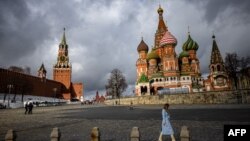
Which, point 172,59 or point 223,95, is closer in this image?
point 223,95

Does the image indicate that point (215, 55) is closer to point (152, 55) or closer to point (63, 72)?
point (152, 55)

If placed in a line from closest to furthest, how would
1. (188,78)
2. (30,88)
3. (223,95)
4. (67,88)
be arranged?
(223,95) < (188,78) < (30,88) < (67,88)

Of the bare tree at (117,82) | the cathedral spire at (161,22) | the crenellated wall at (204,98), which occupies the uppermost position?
the cathedral spire at (161,22)

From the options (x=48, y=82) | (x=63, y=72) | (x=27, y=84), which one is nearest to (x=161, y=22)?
(x=27, y=84)

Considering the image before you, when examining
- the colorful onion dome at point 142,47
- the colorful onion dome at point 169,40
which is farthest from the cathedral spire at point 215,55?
the colorful onion dome at point 142,47

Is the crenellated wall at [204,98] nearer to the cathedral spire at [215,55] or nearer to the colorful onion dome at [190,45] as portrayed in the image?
the cathedral spire at [215,55]

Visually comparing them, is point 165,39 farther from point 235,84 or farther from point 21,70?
point 21,70

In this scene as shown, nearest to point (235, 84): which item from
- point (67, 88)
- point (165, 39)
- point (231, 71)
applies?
point (231, 71)

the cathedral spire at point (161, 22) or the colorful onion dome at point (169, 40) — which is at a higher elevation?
the cathedral spire at point (161, 22)

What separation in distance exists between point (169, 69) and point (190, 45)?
15.8m

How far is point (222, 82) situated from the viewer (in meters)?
64.7

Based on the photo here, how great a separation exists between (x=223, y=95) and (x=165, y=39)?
30.3 m

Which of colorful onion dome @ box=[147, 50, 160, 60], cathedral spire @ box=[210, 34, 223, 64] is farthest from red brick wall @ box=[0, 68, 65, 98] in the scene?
cathedral spire @ box=[210, 34, 223, 64]

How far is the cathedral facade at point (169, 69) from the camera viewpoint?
62781 mm
